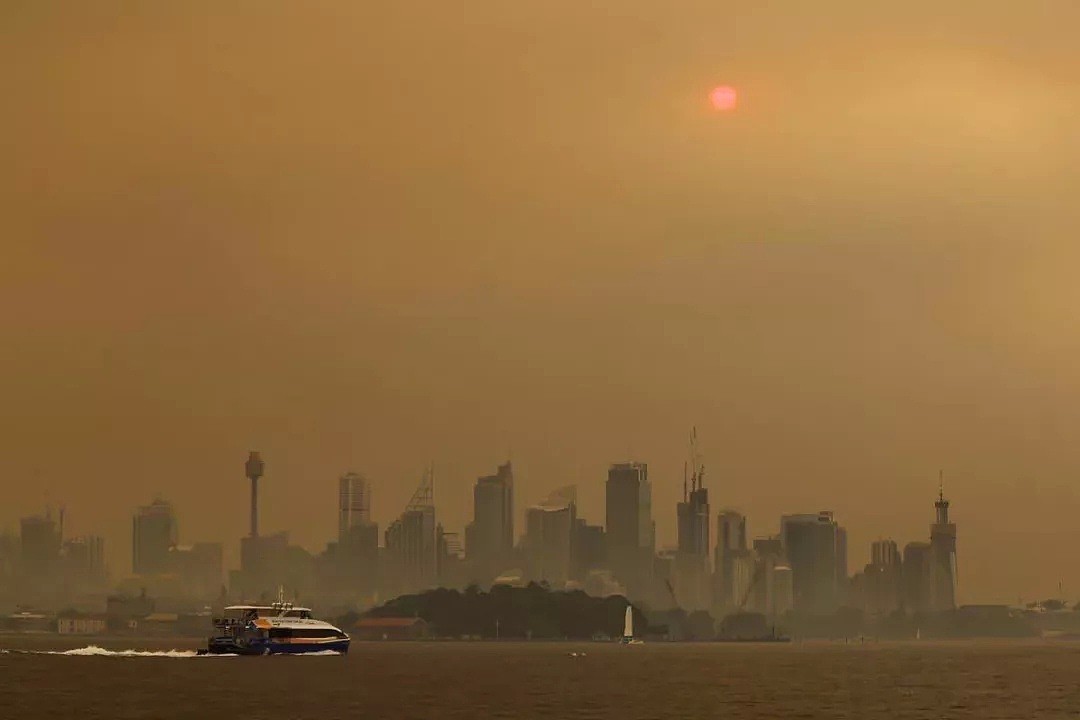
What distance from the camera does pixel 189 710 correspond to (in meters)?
174

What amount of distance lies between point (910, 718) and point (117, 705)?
265ft

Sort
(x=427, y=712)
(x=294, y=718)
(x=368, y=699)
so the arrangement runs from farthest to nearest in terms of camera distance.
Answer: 1. (x=368, y=699)
2. (x=427, y=712)
3. (x=294, y=718)

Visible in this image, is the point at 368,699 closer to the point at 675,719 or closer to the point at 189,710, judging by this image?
the point at 189,710

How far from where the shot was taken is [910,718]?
6988 inches

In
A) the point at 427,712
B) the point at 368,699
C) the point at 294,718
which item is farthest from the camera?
the point at 368,699

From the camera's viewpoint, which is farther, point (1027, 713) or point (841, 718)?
point (1027, 713)

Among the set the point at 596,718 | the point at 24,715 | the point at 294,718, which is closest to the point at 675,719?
the point at 596,718

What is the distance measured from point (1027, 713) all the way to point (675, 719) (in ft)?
140

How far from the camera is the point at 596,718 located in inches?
6658

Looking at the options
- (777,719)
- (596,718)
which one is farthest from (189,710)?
(777,719)

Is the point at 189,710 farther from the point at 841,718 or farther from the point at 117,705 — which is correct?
the point at 841,718

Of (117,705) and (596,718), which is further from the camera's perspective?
(117,705)

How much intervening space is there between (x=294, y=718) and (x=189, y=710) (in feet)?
48.8

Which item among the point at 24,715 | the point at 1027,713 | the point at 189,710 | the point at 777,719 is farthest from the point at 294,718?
the point at 1027,713
